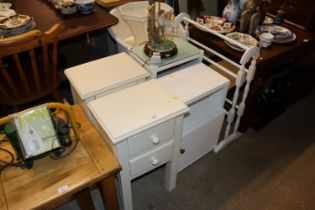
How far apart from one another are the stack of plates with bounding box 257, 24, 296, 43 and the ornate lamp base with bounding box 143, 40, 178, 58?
58 centimetres

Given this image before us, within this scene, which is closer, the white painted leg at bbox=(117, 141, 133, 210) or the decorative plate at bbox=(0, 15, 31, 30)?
the white painted leg at bbox=(117, 141, 133, 210)

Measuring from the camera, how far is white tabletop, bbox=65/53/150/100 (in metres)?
1.16

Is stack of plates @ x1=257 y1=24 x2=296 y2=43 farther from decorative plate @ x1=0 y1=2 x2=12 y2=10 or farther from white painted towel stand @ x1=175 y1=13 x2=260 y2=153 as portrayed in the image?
decorative plate @ x1=0 y1=2 x2=12 y2=10

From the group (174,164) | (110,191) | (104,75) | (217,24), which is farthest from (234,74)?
(110,191)

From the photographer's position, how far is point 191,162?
1560mm

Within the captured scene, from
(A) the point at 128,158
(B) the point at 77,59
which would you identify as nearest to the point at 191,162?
(A) the point at 128,158

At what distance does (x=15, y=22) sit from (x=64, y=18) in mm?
270

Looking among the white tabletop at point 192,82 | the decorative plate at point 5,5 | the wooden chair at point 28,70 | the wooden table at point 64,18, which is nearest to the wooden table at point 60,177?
the white tabletop at point 192,82

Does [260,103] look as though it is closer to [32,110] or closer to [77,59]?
[32,110]

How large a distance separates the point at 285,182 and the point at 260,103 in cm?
49

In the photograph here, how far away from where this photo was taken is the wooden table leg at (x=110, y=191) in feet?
3.41

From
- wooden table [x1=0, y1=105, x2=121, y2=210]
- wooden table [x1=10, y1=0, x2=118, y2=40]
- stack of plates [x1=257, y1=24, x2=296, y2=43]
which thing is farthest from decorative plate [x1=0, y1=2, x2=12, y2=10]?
stack of plates [x1=257, y1=24, x2=296, y2=43]

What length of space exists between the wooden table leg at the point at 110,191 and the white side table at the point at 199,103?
0.43 meters

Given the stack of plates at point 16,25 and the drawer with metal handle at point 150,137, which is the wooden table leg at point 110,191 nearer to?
the drawer with metal handle at point 150,137
